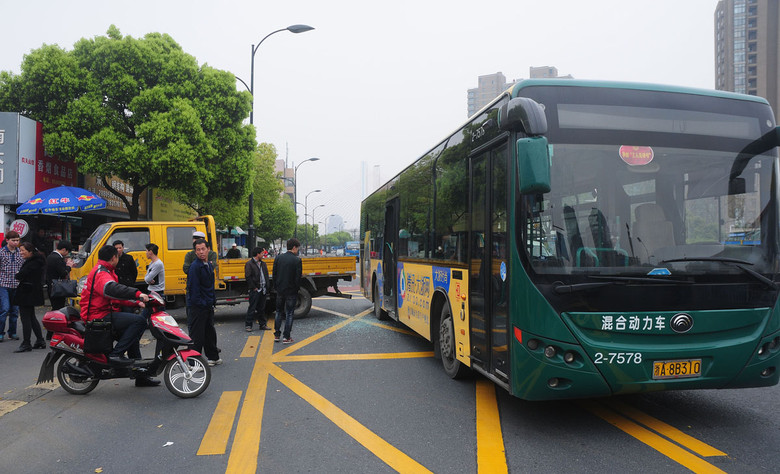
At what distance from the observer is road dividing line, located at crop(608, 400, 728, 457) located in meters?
4.07

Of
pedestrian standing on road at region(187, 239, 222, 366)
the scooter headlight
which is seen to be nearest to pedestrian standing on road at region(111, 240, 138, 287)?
pedestrian standing on road at region(187, 239, 222, 366)

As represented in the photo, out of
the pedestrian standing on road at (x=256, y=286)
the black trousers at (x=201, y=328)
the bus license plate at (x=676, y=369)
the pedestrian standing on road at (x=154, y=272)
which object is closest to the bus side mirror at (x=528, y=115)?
the bus license plate at (x=676, y=369)

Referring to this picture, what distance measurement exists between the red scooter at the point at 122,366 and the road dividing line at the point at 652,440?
415 centimetres

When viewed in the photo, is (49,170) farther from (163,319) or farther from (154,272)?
(163,319)

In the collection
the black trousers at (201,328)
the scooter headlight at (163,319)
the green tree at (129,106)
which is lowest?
the black trousers at (201,328)

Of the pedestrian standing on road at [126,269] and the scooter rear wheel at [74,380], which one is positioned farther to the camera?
the pedestrian standing on road at [126,269]

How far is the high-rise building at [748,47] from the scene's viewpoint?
7450 centimetres

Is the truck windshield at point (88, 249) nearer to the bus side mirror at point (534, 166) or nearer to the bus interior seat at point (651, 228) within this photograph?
the bus side mirror at point (534, 166)

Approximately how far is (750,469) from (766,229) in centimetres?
199

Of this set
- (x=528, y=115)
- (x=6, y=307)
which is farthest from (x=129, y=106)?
(x=528, y=115)

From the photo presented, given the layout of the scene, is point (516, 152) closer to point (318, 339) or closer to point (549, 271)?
point (549, 271)

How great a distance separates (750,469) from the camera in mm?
3695

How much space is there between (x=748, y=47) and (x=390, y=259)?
95.1 meters

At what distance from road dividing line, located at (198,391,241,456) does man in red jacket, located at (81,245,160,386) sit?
47.7 inches
